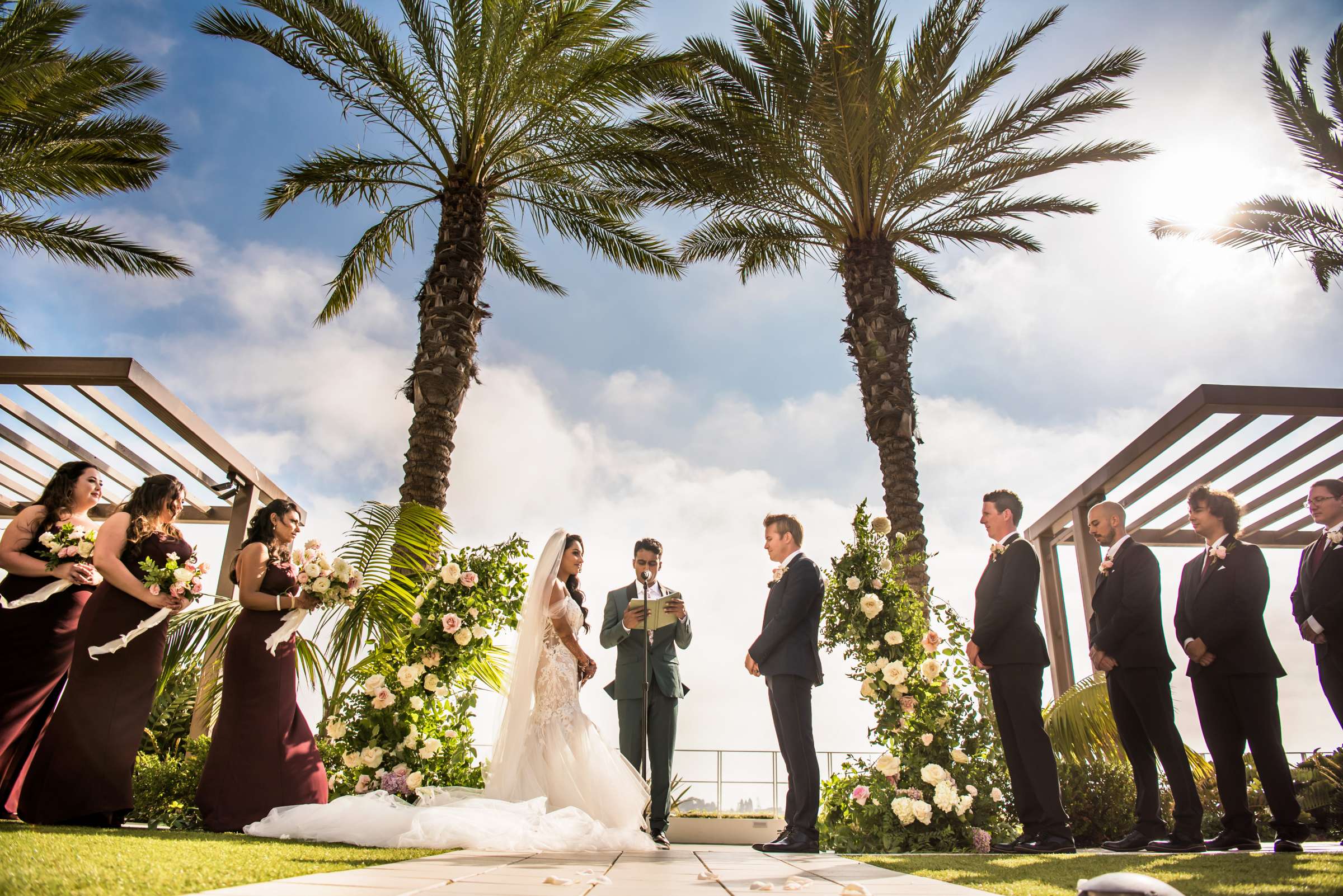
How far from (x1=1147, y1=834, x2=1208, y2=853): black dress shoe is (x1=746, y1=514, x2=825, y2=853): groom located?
201 centimetres

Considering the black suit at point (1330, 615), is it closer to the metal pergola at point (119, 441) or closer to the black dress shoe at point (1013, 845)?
the black dress shoe at point (1013, 845)

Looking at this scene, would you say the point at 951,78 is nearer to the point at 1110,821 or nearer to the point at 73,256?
the point at 1110,821

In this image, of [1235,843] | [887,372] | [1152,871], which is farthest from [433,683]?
[887,372]

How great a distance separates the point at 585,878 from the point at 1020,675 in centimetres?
328

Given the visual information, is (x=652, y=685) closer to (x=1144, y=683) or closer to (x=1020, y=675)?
(x=1020, y=675)

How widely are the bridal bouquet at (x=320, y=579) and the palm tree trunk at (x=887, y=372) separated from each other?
5.27 meters

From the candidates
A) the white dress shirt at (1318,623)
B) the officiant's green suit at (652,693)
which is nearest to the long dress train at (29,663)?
the officiant's green suit at (652,693)

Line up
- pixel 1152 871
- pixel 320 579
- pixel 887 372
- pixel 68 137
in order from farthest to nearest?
pixel 68 137 → pixel 887 372 → pixel 320 579 → pixel 1152 871

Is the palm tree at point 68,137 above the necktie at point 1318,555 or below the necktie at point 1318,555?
above

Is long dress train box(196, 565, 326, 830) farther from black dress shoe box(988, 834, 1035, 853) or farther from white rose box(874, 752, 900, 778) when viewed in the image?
black dress shoe box(988, 834, 1035, 853)

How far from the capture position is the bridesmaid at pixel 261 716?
4.92 m

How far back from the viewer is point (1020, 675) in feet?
16.7

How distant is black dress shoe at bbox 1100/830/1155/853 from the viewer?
16.0ft

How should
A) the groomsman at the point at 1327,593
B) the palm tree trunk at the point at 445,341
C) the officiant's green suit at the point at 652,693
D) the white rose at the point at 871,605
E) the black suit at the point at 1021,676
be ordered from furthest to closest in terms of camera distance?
the palm tree trunk at the point at 445,341 < the white rose at the point at 871,605 < the officiant's green suit at the point at 652,693 < the groomsman at the point at 1327,593 < the black suit at the point at 1021,676
